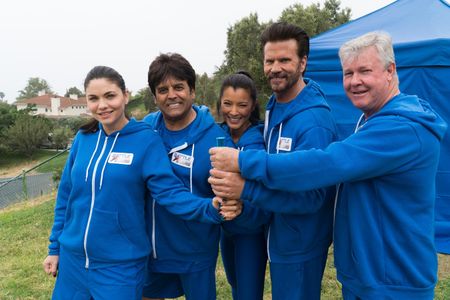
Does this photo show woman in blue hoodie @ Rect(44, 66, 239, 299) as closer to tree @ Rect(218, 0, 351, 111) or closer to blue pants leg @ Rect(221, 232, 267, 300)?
blue pants leg @ Rect(221, 232, 267, 300)

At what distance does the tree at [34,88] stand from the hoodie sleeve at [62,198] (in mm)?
94877

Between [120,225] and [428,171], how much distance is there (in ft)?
4.72

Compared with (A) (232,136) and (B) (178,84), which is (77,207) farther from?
(A) (232,136)

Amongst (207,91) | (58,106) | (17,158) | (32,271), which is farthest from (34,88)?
(32,271)

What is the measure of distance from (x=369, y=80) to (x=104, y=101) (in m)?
1.29

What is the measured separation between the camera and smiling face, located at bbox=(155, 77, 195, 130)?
2.03 meters

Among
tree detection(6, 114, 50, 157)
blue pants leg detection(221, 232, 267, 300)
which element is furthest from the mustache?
tree detection(6, 114, 50, 157)

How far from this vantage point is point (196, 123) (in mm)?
2111

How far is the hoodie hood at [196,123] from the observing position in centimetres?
205

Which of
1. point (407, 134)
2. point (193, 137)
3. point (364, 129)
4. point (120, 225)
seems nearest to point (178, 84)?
point (193, 137)

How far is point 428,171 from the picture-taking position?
4.95 ft

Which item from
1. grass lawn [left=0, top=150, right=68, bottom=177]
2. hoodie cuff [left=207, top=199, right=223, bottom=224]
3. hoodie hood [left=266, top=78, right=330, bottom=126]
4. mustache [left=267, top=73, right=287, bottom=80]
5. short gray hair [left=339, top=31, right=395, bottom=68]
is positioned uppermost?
short gray hair [left=339, top=31, right=395, bottom=68]

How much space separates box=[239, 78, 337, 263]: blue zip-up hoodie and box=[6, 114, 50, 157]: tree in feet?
132

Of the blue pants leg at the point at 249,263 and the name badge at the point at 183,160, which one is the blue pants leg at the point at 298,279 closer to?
the blue pants leg at the point at 249,263
